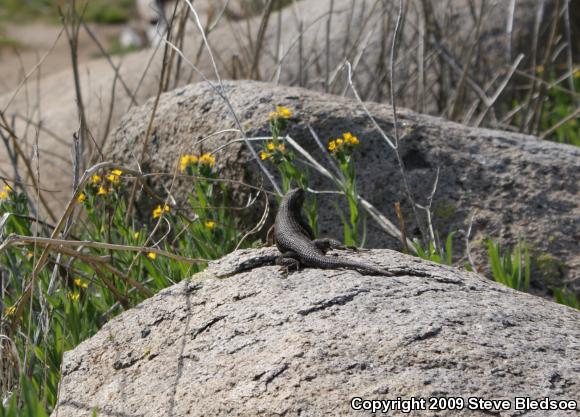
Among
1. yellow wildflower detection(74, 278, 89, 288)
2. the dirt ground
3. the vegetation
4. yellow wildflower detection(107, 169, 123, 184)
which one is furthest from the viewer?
the dirt ground

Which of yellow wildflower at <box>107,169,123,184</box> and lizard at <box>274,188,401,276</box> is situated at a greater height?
yellow wildflower at <box>107,169,123,184</box>

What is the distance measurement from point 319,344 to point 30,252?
1948 millimetres

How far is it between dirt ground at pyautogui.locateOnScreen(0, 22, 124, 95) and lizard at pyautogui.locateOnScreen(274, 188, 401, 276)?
34.2 ft

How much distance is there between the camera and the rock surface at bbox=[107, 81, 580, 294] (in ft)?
15.6

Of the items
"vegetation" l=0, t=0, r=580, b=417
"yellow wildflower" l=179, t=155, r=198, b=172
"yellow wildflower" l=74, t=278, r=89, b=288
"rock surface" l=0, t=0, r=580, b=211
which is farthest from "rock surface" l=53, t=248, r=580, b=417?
"rock surface" l=0, t=0, r=580, b=211

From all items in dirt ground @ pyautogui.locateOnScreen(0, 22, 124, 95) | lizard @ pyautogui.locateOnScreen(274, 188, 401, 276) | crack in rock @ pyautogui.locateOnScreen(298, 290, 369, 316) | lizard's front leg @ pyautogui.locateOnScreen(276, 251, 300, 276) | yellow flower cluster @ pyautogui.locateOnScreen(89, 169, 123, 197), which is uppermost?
yellow flower cluster @ pyautogui.locateOnScreen(89, 169, 123, 197)

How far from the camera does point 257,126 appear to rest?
5.02 meters

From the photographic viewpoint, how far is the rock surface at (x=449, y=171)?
4.76 m

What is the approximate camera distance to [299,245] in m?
3.77

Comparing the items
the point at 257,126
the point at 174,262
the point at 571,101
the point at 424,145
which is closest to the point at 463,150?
the point at 424,145

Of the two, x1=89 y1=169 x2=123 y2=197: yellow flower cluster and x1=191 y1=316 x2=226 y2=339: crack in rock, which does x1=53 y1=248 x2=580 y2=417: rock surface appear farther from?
x1=89 y1=169 x2=123 y2=197: yellow flower cluster

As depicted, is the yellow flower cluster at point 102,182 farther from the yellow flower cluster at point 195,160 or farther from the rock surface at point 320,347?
the rock surface at point 320,347

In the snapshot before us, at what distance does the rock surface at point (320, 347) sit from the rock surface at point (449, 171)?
138 cm

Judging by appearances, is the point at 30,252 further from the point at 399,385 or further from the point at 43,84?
the point at 43,84
